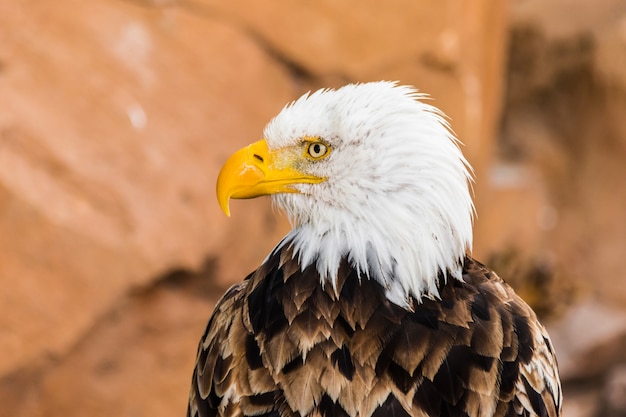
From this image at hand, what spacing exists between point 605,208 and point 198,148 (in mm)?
4025

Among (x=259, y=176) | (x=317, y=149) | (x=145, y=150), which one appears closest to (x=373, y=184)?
(x=317, y=149)

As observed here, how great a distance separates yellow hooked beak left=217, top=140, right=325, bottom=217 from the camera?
7.36ft

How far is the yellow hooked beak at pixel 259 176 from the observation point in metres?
2.24

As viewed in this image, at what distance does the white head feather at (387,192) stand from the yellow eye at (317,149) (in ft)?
0.06

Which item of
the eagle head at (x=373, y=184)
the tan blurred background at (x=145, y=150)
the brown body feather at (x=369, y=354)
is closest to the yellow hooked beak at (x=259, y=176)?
the eagle head at (x=373, y=184)

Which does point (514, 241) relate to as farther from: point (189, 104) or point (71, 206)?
point (71, 206)

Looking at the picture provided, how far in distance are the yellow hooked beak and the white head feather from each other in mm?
61

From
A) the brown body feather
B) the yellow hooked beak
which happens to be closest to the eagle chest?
the brown body feather

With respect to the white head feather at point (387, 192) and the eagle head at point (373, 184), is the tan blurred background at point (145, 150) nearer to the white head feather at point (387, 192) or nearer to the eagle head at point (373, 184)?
the eagle head at point (373, 184)

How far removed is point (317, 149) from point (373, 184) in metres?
0.18

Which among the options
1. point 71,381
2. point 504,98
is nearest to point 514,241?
point 504,98

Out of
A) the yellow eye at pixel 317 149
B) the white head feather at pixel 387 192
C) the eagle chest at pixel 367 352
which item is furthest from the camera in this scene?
the yellow eye at pixel 317 149

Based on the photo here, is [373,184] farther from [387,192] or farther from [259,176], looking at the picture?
[259,176]

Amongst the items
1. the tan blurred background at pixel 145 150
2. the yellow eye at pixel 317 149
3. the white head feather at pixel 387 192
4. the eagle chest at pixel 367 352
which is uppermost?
the tan blurred background at pixel 145 150
